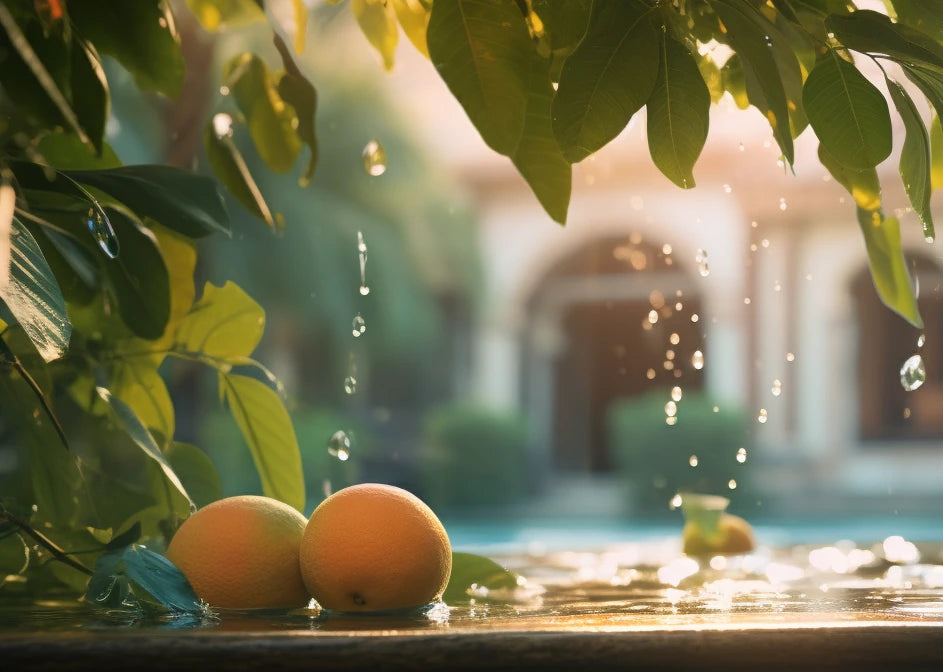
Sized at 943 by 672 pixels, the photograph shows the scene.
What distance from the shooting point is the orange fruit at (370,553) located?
41 centimetres

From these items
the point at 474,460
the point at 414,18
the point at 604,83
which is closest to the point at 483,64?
the point at 604,83

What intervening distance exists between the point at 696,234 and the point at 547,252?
58.7 inches

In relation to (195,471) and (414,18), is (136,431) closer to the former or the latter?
(195,471)

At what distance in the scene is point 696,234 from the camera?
9.38 meters

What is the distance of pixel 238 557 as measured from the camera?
43cm

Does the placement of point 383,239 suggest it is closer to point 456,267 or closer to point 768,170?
point 456,267

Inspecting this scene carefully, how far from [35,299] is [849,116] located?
29cm

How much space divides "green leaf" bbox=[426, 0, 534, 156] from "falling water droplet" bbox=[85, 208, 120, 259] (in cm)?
16

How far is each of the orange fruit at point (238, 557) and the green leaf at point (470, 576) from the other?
0.09 metres

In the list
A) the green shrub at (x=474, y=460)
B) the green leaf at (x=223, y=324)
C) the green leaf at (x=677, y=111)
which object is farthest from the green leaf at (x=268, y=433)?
the green shrub at (x=474, y=460)

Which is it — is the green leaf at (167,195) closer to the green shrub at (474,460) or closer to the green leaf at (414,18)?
the green leaf at (414,18)

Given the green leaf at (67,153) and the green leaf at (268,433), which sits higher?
the green leaf at (67,153)

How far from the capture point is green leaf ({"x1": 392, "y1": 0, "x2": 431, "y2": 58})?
54cm

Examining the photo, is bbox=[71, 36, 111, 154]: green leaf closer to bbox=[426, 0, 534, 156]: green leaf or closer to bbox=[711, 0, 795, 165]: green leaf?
bbox=[426, 0, 534, 156]: green leaf
